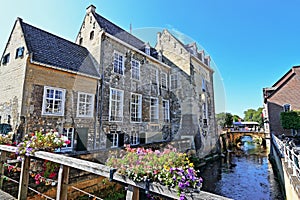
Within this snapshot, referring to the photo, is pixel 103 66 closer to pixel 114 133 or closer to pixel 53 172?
pixel 114 133

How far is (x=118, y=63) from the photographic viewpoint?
11875 mm

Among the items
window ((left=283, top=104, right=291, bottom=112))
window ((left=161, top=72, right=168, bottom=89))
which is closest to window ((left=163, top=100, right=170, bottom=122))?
window ((left=161, top=72, right=168, bottom=89))

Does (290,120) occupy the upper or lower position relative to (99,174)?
upper

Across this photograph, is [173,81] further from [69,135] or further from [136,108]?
[69,135]

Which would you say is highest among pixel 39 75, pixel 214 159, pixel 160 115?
pixel 39 75

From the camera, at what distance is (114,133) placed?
10.8 meters

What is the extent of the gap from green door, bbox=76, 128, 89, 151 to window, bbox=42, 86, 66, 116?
1400mm

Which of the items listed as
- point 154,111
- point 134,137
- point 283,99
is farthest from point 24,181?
point 283,99

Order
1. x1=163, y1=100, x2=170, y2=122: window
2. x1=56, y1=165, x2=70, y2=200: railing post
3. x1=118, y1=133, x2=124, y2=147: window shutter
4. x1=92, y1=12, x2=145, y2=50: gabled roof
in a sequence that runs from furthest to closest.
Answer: x1=163, y1=100, x2=170, y2=122: window < x1=92, y1=12, x2=145, y2=50: gabled roof < x1=118, y1=133, x2=124, y2=147: window shutter < x1=56, y1=165, x2=70, y2=200: railing post

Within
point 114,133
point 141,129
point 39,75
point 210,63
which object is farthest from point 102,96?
point 210,63

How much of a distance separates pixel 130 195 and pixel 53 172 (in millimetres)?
3683

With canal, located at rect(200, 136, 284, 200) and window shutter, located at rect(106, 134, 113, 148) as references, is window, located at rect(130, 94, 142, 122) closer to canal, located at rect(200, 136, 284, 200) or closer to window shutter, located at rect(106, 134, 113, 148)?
window shutter, located at rect(106, 134, 113, 148)

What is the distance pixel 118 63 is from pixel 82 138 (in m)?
5.55

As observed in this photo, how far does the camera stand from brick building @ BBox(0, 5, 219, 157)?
8.04 meters
